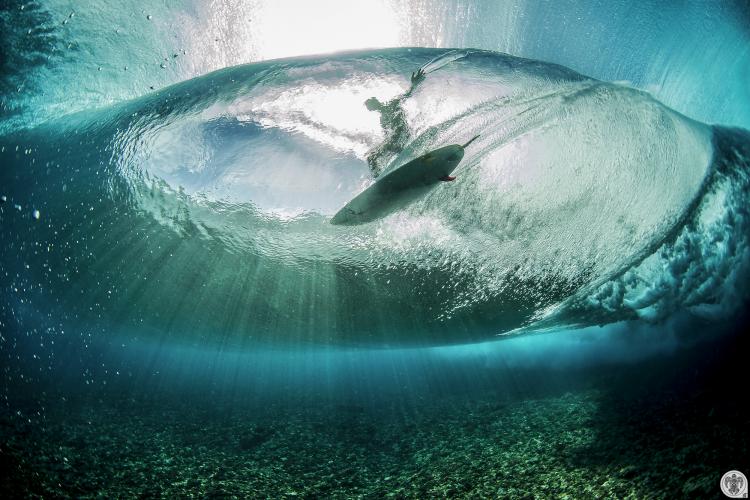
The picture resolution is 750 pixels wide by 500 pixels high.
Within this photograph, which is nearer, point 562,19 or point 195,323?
point 562,19

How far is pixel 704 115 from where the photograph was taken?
6.68 meters

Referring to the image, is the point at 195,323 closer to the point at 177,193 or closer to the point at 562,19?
the point at 177,193

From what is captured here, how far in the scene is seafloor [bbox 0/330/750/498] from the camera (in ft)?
12.2

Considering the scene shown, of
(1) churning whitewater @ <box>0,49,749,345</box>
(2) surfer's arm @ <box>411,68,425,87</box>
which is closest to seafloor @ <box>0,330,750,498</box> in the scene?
(1) churning whitewater @ <box>0,49,749,345</box>

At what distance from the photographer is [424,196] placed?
5.82m

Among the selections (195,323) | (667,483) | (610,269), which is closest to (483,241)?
(610,269)

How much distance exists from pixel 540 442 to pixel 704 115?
808 centimetres
